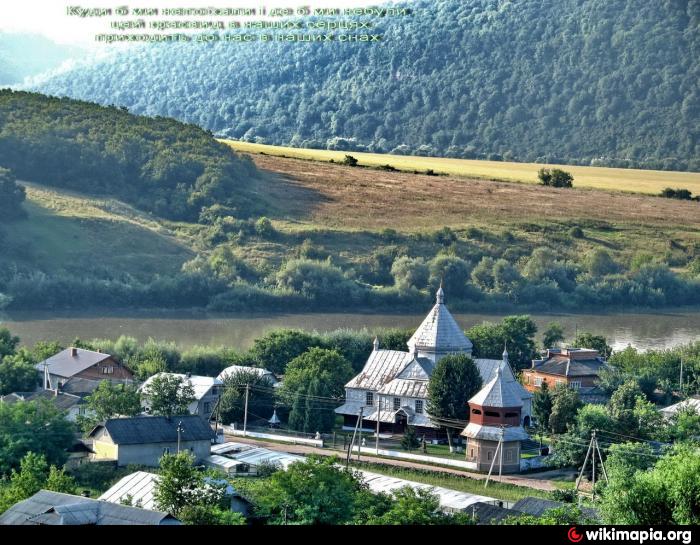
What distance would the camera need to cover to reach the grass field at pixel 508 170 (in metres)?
78.6

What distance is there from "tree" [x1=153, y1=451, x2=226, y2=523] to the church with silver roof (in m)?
12.4

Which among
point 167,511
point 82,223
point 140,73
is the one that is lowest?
point 167,511

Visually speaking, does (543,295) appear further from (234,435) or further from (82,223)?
(234,435)

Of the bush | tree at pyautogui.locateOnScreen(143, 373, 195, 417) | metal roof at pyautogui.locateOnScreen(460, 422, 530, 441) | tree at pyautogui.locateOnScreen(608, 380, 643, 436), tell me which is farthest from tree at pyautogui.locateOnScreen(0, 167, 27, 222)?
metal roof at pyautogui.locateOnScreen(460, 422, 530, 441)

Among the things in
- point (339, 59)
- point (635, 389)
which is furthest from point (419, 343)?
point (339, 59)

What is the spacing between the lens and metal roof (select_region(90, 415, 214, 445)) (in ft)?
104

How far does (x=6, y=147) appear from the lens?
8106 centimetres

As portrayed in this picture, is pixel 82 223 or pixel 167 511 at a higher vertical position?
pixel 82 223

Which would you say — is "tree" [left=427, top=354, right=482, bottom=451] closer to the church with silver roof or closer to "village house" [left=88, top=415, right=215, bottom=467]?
the church with silver roof

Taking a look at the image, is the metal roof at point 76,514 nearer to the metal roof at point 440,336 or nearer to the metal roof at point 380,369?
the metal roof at point 380,369

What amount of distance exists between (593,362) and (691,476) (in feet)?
79.5

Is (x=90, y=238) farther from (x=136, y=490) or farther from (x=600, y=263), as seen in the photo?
(x=136, y=490)

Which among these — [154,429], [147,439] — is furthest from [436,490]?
[154,429]

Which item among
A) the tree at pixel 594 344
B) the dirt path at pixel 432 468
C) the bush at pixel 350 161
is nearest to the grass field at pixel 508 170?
the bush at pixel 350 161
